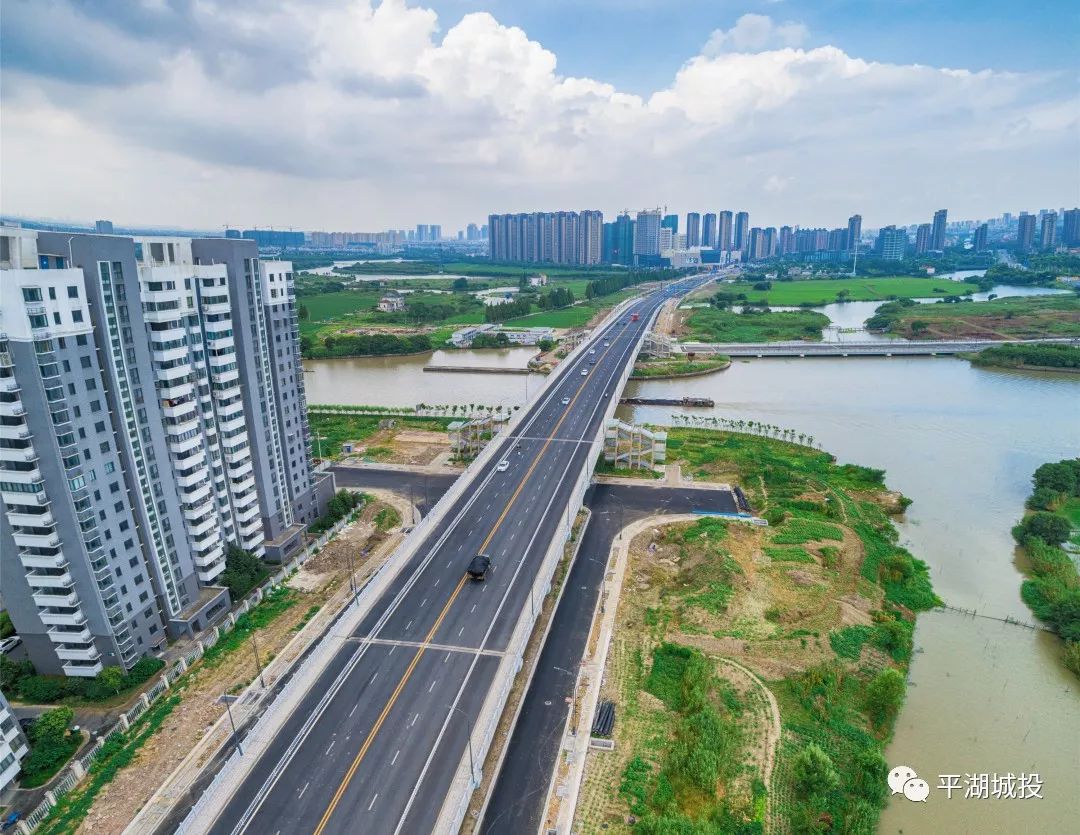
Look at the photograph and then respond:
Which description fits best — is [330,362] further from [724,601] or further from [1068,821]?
[1068,821]

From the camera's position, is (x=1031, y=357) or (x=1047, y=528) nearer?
(x=1047, y=528)

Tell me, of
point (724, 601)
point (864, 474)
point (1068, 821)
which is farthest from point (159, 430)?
point (864, 474)

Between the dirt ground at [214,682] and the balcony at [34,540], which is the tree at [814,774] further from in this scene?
the balcony at [34,540]

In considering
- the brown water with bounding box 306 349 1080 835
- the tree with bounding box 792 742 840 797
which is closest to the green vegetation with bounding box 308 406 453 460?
the brown water with bounding box 306 349 1080 835

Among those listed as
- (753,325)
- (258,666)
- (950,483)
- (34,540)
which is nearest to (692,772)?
(258,666)

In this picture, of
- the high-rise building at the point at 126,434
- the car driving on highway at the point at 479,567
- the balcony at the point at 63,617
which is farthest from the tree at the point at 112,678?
the car driving on highway at the point at 479,567

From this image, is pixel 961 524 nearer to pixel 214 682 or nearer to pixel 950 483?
pixel 950 483
